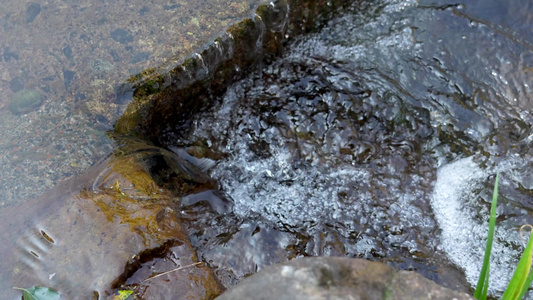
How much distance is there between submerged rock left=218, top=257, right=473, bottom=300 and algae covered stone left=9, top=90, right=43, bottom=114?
2026 mm

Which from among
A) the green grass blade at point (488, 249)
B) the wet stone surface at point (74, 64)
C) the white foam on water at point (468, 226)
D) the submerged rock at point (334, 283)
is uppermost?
the wet stone surface at point (74, 64)

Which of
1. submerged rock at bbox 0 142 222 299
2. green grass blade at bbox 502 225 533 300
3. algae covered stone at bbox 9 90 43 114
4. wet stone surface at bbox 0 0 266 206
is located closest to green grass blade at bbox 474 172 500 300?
green grass blade at bbox 502 225 533 300

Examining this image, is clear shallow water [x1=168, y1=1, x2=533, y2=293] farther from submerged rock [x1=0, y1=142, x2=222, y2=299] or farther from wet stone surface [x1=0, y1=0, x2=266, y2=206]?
wet stone surface [x1=0, y1=0, x2=266, y2=206]

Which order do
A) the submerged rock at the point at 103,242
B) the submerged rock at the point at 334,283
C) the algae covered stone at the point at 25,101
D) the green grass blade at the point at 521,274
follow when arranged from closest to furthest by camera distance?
the submerged rock at the point at 334,283 < the green grass blade at the point at 521,274 < the submerged rock at the point at 103,242 < the algae covered stone at the point at 25,101

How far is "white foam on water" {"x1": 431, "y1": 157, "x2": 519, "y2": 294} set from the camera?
2.11 m

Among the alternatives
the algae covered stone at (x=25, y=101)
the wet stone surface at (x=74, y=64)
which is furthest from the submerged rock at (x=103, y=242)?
the algae covered stone at (x=25, y=101)

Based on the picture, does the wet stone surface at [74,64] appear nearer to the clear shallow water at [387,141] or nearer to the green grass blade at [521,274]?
the clear shallow water at [387,141]

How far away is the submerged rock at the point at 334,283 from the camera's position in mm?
999

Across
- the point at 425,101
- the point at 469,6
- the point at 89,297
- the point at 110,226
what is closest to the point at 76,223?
the point at 110,226

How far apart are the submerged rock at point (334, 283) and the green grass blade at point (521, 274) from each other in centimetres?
35

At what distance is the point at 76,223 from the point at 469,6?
3.03m

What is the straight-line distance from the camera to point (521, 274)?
4.21ft

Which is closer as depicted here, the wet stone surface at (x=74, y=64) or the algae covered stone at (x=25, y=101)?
the wet stone surface at (x=74, y=64)

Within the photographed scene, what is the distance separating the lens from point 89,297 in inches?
69.1
